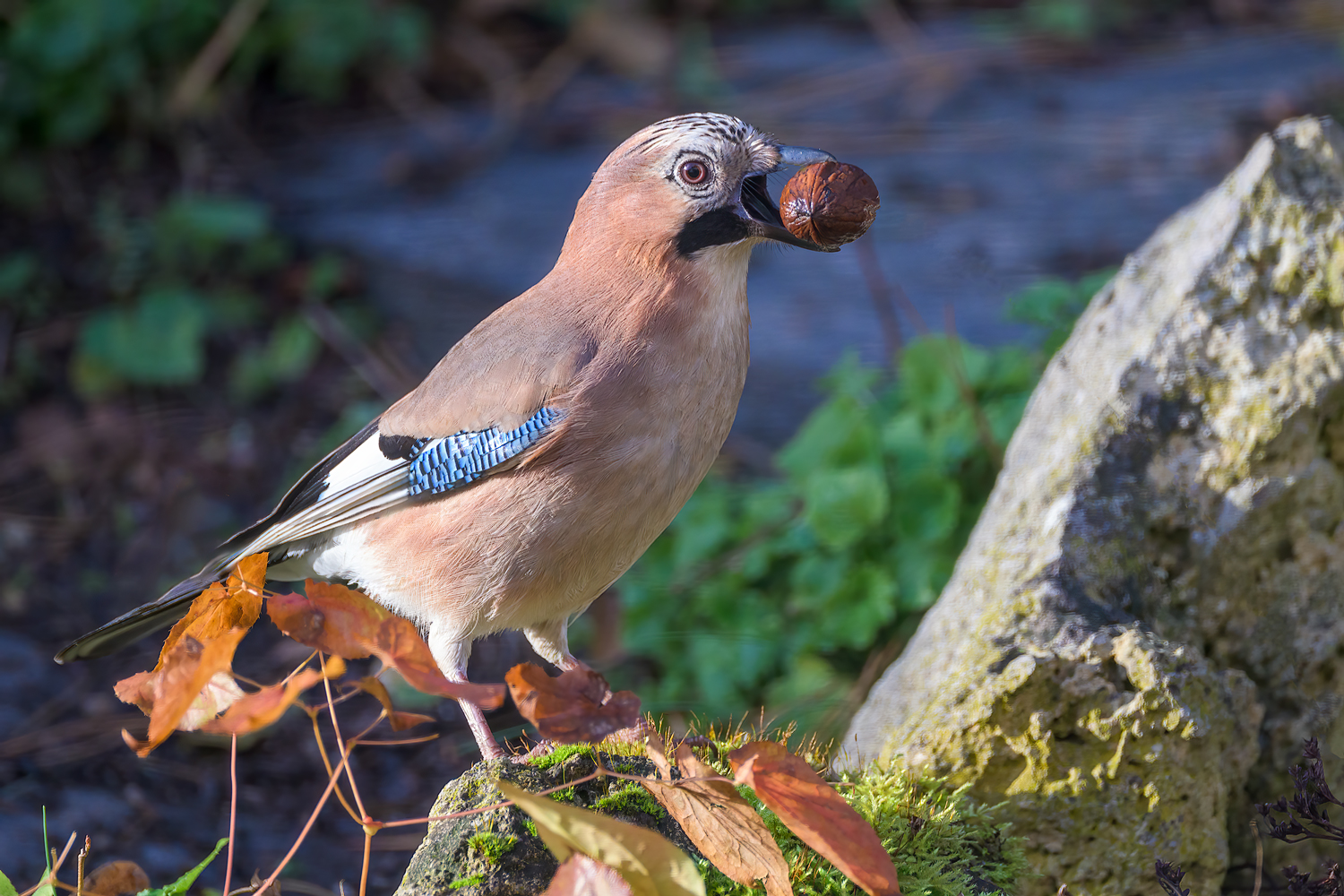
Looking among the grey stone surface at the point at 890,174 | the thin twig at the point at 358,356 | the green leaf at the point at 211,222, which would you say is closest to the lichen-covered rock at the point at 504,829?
the grey stone surface at the point at 890,174

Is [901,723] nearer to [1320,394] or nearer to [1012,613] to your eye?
[1012,613]

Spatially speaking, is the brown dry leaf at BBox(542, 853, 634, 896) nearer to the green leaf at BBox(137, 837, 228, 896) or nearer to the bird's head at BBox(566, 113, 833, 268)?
the green leaf at BBox(137, 837, 228, 896)

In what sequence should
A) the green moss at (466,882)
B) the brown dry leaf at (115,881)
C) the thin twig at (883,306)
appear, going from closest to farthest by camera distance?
the green moss at (466,882) < the brown dry leaf at (115,881) < the thin twig at (883,306)

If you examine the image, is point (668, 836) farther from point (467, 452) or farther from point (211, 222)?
point (211, 222)

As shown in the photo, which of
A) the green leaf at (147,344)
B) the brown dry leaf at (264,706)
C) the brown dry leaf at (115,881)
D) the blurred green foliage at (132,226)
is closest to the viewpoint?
the brown dry leaf at (264,706)

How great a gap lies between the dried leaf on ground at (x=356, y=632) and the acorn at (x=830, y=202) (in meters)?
1.16

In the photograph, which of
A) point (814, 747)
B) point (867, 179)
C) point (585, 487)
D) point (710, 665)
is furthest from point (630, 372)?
point (710, 665)

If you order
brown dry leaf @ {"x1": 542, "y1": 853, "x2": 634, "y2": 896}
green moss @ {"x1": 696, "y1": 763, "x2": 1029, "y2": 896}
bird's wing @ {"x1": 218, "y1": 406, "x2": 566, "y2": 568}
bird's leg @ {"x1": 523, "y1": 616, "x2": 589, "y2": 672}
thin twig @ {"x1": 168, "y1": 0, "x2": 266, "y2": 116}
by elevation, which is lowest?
green moss @ {"x1": 696, "y1": 763, "x2": 1029, "y2": 896}

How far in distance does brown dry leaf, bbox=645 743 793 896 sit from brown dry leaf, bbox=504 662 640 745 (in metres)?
0.23

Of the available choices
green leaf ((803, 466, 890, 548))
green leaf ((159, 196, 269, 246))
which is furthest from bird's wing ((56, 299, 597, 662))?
green leaf ((159, 196, 269, 246))

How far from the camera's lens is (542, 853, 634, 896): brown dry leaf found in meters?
1.75

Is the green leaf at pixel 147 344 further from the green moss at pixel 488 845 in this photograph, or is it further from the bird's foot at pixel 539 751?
the green moss at pixel 488 845

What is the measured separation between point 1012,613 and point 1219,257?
91 centimetres

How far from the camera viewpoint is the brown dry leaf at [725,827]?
6.72ft
